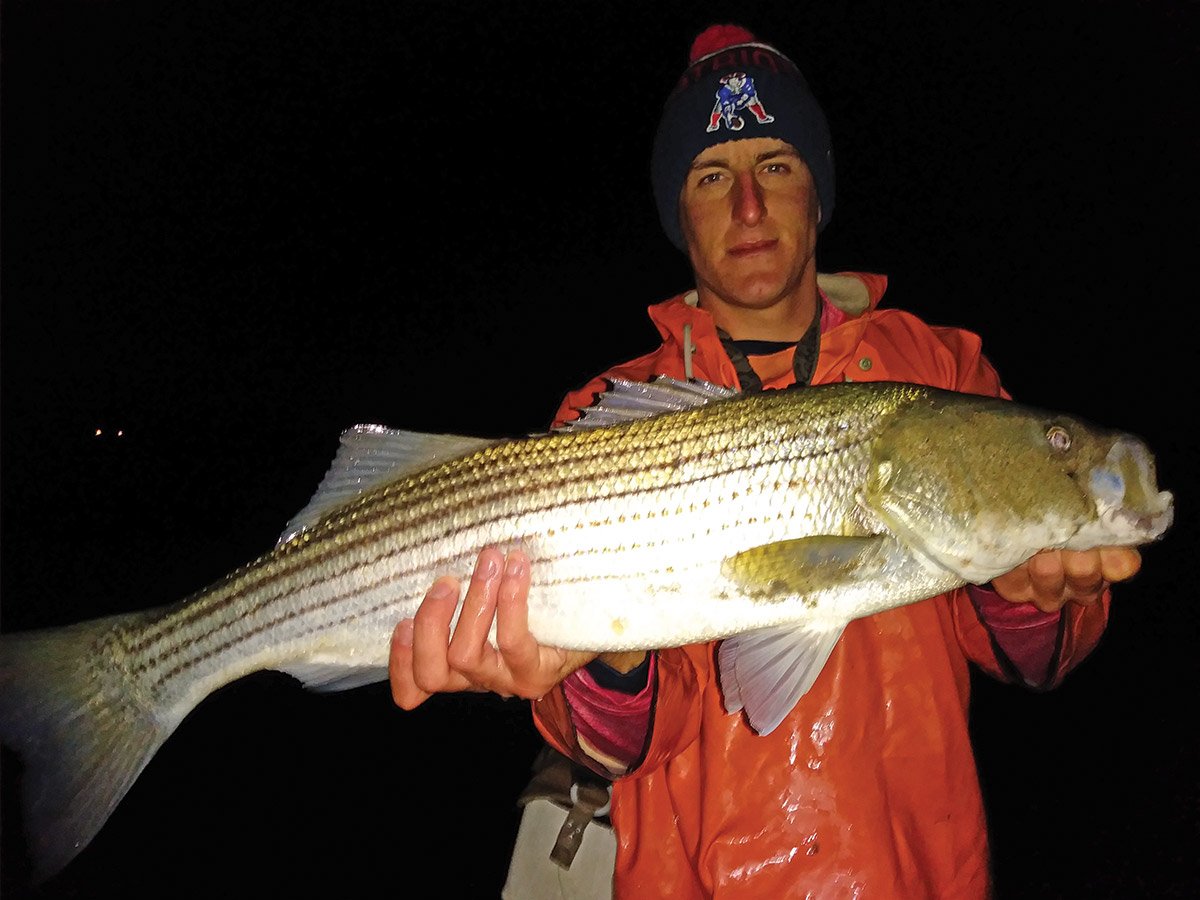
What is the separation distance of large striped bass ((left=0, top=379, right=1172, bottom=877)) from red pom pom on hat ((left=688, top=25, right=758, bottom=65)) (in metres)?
2.33

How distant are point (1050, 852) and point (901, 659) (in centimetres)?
423

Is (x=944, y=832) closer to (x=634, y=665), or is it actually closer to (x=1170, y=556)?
(x=634, y=665)

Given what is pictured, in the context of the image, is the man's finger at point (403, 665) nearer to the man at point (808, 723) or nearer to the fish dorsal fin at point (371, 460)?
the man at point (808, 723)

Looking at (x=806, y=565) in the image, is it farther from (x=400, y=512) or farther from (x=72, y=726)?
(x=72, y=726)

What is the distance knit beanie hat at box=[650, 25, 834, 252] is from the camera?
2824mm

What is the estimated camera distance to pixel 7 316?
1878 cm

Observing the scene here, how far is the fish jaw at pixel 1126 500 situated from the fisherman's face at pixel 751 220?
1362mm

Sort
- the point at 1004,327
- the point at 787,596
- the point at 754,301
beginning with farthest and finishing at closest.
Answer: the point at 1004,327, the point at 754,301, the point at 787,596

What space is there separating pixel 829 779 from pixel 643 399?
129 centimetres

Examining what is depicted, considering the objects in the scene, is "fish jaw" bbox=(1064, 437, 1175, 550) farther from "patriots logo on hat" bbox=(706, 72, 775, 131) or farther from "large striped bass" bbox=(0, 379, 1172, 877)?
"patriots logo on hat" bbox=(706, 72, 775, 131)

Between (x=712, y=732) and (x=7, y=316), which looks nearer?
(x=712, y=732)

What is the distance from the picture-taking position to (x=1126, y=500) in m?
1.55

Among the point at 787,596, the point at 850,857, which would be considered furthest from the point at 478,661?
the point at 850,857

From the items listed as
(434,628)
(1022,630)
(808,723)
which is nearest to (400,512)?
(434,628)
